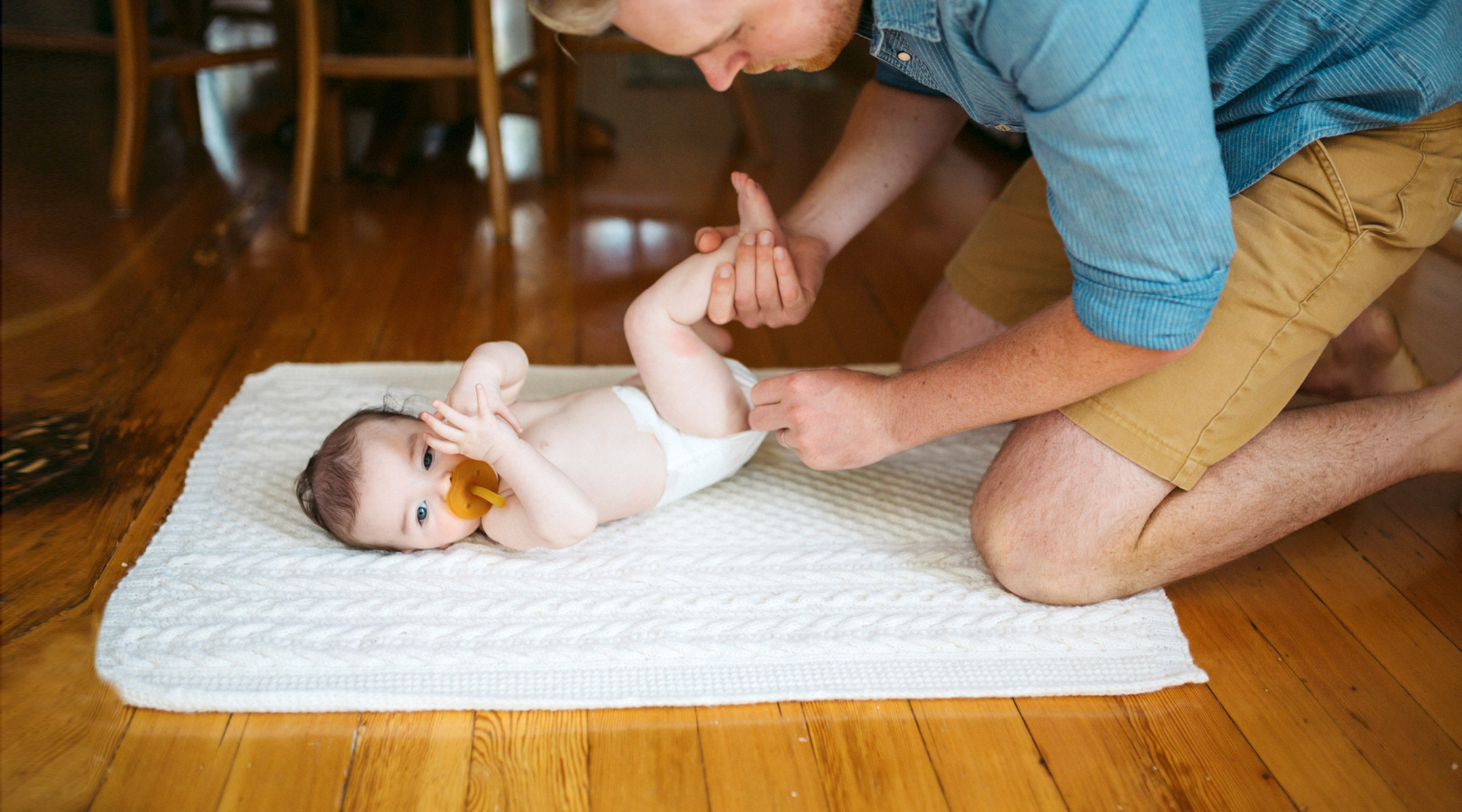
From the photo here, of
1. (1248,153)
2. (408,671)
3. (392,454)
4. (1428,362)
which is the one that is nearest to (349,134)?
(392,454)

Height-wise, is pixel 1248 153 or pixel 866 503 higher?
pixel 1248 153

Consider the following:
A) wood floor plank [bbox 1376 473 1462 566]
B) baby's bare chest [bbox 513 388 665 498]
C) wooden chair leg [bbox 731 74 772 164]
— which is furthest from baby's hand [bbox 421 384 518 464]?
wooden chair leg [bbox 731 74 772 164]

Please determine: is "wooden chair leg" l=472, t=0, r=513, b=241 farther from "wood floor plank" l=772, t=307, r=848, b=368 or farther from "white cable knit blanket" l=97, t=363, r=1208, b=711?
"white cable knit blanket" l=97, t=363, r=1208, b=711

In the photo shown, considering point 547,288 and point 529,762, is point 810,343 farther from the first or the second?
point 529,762

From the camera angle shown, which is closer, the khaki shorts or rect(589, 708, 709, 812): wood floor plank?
rect(589, 708, 709, 812): wood floor plank

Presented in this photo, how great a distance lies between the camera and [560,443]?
1.11m

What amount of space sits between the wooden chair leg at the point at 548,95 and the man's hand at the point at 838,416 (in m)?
1.54

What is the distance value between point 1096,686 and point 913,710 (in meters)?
0.18

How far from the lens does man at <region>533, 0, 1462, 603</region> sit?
729 millimetres

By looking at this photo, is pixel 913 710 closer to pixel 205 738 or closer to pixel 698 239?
pixel 698 239

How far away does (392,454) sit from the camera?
41.4 inches

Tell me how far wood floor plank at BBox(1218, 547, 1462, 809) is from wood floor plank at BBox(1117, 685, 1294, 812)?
0.36 ft

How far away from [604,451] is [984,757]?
507mm

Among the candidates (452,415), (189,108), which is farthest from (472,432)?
(189,108)
